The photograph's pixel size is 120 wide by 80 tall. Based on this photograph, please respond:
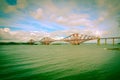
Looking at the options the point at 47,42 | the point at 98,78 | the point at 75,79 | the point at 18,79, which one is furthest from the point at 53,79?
the point at 47,42

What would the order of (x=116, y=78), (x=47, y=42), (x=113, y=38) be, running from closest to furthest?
1. (x=116, y=78)
2. (x=113, y=38)
3. (x=47, y=42)

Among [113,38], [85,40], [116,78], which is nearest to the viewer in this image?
[116,78]

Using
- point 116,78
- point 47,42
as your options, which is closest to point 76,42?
point 47,42

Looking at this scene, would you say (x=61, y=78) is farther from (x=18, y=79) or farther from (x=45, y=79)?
(x=18, y=79)

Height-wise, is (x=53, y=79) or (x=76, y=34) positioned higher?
(x=76, y=34)

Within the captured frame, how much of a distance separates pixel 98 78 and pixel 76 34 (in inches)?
3633

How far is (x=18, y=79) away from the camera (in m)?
7.47

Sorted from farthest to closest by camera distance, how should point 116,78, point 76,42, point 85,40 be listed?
1. point 76,42
2. point 85,40
3. point 116,78

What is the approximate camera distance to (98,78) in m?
7.90

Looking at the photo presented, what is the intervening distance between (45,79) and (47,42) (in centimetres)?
9216

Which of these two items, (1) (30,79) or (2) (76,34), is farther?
(2) (76,34)

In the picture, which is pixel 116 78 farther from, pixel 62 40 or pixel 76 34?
pixel 76 34

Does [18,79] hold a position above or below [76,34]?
below

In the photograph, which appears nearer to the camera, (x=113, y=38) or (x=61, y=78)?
(x=61, y=78)
